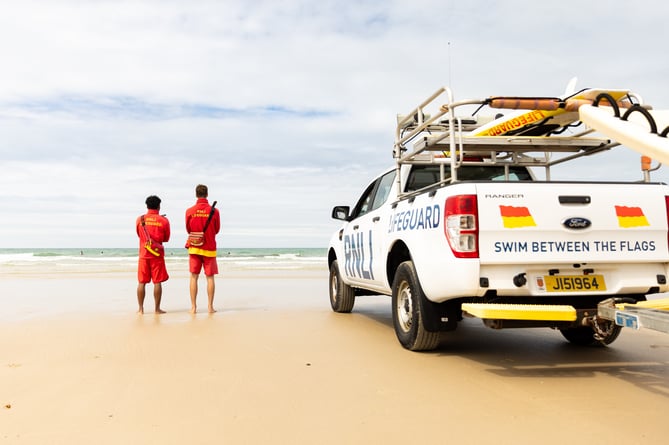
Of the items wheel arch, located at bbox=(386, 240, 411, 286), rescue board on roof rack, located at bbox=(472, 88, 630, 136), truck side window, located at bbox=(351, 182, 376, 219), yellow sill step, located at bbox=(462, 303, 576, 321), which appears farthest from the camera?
truck side window, located at bbox=(351, 182, 376, 219)

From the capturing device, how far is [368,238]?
21.0 feet

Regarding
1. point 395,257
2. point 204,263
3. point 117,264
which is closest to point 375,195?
point 395,257

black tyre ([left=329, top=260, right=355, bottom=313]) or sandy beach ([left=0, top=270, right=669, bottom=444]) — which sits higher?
black tyre ([left=329, top=260, right=355, bottom=313])

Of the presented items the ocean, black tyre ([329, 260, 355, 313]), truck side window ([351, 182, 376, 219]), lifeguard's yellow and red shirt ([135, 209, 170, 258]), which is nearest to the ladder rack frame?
truck side window ([351, 182, 376, 219])

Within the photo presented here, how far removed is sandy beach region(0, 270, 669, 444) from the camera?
2955mm

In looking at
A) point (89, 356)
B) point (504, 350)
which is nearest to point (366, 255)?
point (504, 350)

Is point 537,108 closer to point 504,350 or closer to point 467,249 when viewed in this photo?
point 467,249

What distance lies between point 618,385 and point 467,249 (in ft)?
4.63

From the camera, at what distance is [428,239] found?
4.42 metres

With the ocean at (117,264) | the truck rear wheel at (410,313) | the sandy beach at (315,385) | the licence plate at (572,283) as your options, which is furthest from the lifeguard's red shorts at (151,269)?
the ocean at (117,264)

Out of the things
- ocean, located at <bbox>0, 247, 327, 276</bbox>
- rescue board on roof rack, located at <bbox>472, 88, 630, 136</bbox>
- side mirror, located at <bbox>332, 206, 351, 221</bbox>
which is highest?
rescue board on roof rack, located at <bbox>472, 88, 630, 136</bbox>

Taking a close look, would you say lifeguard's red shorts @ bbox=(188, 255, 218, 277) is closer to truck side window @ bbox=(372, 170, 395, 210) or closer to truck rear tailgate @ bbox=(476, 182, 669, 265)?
truck side window @ bbox=(372, 170, 395, 210)

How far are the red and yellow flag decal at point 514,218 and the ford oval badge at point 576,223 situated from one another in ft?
0.85

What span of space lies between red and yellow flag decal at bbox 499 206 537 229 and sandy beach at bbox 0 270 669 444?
115 centimetres
